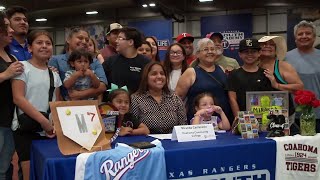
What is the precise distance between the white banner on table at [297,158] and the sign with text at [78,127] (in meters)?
1.05

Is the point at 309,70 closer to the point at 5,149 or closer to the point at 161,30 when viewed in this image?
the point at 5,149

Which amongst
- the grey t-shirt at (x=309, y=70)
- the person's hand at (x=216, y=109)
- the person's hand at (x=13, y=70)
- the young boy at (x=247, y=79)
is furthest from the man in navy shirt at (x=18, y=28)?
the grey t-shirt at (x=309, y=70)

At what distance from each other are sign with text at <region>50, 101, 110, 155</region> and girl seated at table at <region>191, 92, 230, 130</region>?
874 millimetres

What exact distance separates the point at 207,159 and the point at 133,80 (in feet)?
4.34

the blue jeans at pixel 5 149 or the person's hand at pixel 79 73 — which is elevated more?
the person's hand at pixel 79 73

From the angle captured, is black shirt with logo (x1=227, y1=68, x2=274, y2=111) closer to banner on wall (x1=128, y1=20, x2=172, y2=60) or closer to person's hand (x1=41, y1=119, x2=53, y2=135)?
person's hand (x1=41, y1=119, x2=53, y2=135)

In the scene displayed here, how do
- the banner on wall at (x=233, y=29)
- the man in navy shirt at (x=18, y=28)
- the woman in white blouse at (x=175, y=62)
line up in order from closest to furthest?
1. the man in navy shirt at (x=18, y=28)
2. the woman in white blouse at (x=175, y=62)
3. the banner on wall at (x=233, y=29)

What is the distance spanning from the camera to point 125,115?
2602 mm

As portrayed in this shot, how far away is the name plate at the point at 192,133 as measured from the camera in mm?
2271

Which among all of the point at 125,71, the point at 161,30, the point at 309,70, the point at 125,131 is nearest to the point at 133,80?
the point at 125,71

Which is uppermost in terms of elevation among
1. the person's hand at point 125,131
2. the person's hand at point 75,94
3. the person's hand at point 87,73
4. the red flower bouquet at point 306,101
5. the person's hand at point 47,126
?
the person's hand at point 87,73

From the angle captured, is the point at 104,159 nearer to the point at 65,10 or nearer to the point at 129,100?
the point at 129,100

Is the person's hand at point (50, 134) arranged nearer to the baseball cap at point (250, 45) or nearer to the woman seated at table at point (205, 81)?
the woman seated at table at point (205, 81)

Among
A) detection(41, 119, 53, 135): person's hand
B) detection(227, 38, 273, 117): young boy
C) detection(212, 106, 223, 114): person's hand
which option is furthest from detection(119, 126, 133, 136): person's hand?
detection(227, 38, 273, 117): young boy
